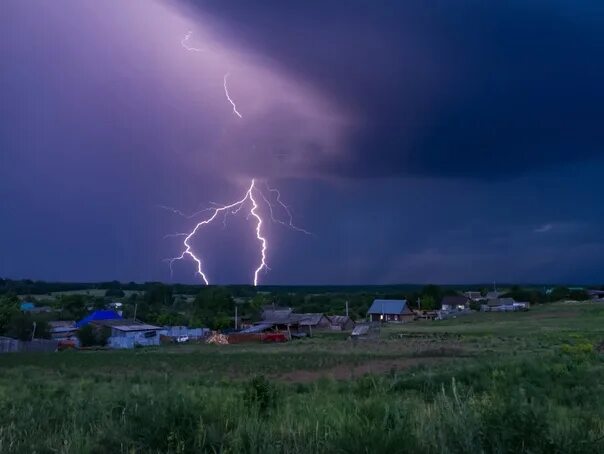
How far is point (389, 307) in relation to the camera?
348ft

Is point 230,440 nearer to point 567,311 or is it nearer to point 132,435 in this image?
point 132,435

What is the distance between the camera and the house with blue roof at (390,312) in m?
104

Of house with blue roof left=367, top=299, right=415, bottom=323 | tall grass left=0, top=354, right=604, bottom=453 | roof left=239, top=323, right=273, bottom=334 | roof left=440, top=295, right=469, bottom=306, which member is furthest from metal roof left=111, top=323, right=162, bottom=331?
tall grass left=0, top=354, right=604, bottom=453

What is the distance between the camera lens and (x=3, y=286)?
594 feet

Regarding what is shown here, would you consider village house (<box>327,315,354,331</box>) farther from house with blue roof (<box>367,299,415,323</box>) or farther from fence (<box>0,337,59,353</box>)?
fence (<box>0,337,59,353</box>)

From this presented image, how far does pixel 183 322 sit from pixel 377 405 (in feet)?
289

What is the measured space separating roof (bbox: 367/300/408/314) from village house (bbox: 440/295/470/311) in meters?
18.2

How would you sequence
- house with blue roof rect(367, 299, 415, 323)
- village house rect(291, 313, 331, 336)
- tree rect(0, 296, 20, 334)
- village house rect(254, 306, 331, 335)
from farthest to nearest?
1. house with blue roof rect(367, 299, 415, 323)
2. village house rect(291, 313, 331, 336)
3. village house rect(254, 306, 331, 335)
4. tree rect(0, 296, 20, 334)

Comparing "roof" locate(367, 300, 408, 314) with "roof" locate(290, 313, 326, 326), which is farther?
"roof" locate(367, 300, 408, 314)

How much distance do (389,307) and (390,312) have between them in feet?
4.10

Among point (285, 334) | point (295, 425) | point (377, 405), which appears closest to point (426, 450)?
point (295, 425)

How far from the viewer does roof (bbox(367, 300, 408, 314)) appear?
10469 centimetres

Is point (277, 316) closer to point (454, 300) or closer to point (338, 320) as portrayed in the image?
point (338, 320)

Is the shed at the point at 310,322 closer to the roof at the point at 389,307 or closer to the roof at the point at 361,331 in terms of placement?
the roof at the point at 361,331
